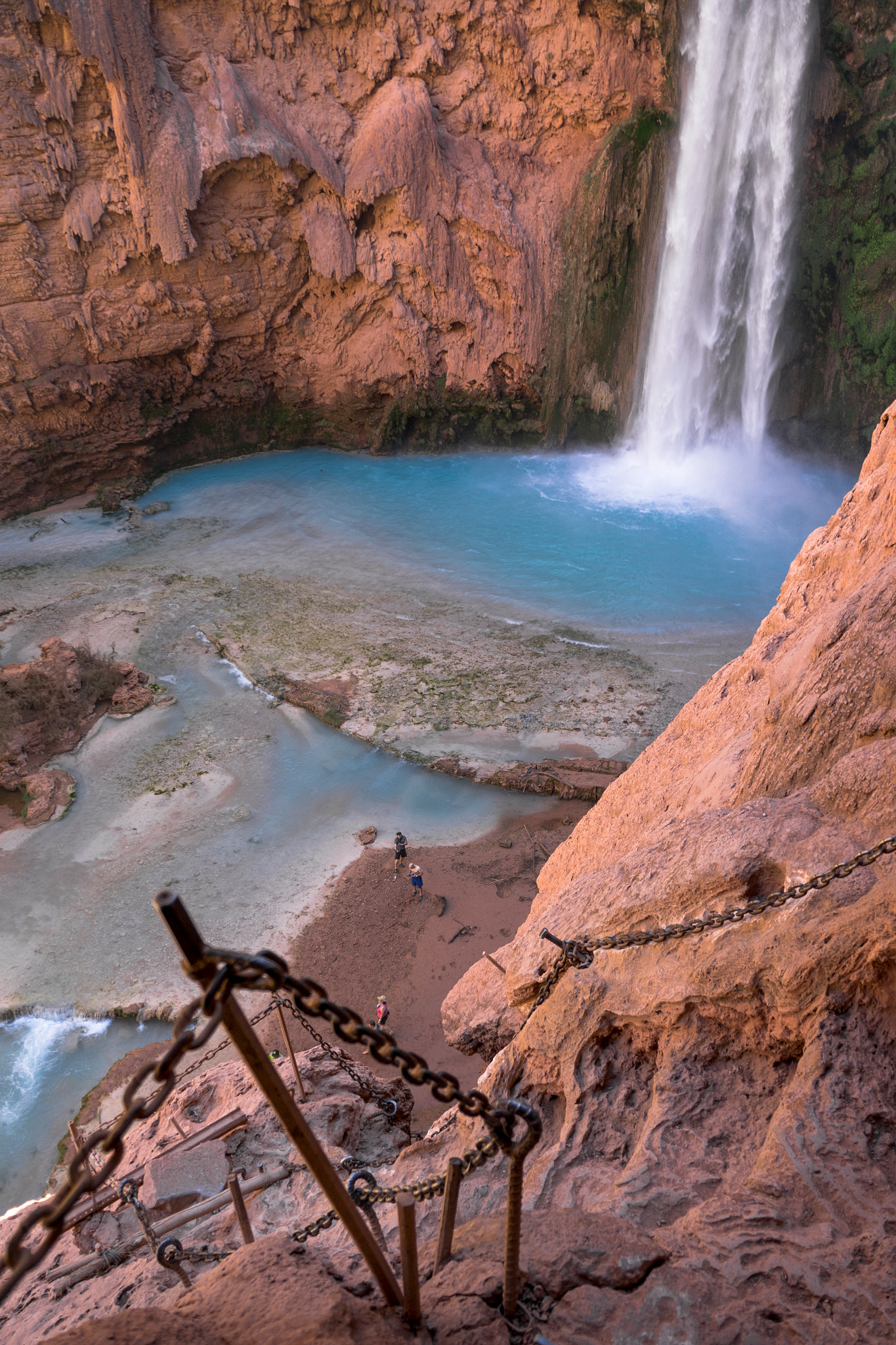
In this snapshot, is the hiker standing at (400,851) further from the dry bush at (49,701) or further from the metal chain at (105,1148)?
the metal chain at (105,1148)

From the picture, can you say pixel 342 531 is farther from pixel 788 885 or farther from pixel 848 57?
pixel 788 885

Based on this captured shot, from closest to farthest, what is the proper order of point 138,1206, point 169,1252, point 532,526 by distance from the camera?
point 169,1252 → point 138,1206 → point 532,526

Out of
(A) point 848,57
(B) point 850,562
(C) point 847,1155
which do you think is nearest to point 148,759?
(B) point 850,562

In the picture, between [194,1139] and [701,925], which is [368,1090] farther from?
[701,925]

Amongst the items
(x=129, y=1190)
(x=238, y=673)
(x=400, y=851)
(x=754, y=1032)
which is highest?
(x=754, y=1032)

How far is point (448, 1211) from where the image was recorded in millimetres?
2656

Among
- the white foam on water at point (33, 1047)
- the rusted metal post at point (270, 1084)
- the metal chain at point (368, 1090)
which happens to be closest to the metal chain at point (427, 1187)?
the rusted metal post at point (270, 1084)

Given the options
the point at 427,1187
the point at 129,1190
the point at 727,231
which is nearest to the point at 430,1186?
the point at 427,1187

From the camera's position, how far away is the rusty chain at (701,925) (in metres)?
3.15

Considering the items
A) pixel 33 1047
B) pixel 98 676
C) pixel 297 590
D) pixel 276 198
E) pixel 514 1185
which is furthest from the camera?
pixel 276 198

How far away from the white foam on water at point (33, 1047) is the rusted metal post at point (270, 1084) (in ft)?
27.5

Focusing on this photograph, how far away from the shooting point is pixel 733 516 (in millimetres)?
22234

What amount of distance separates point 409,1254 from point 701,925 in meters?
1.77

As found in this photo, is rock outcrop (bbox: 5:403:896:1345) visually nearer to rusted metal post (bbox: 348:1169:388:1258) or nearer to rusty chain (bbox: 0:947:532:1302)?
rusted metal post (bbox: 348:1169:388:1258)
